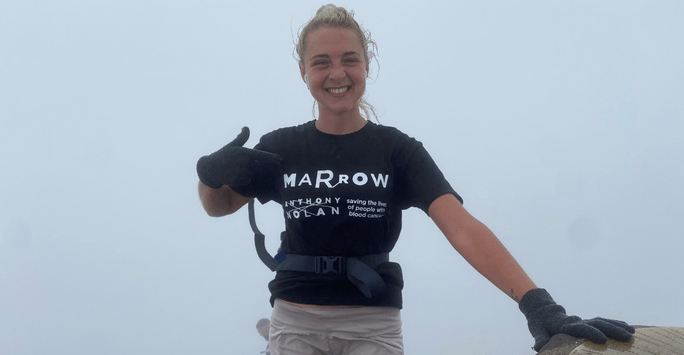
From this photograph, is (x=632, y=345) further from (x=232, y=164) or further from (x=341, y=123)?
(x=232, y=164)

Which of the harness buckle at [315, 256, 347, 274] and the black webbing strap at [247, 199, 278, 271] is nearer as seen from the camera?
the harness buckle at [315, 256, 347, 274]

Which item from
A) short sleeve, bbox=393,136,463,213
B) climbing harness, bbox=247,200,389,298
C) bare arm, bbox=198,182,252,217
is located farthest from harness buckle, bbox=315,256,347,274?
A: bare arm, bbox=198,182,252,217

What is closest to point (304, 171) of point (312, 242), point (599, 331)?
point (312, 242)

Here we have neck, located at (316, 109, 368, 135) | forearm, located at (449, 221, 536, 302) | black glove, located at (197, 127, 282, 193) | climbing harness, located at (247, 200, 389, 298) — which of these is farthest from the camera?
neck, located at (316, 109, 368, 135)

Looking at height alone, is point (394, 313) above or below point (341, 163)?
below

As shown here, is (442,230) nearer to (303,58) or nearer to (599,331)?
(599,331)

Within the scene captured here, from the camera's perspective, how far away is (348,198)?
5.56ft

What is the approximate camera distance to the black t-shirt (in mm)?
1690

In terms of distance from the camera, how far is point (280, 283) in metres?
1.78

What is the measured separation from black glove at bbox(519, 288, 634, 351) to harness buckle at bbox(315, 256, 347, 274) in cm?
57

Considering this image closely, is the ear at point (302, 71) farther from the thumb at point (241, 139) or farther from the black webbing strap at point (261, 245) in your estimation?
the black webbing strap at point (261, 245)

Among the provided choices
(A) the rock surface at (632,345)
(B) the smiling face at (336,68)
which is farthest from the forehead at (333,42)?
(A) the rock surface at (632,345)

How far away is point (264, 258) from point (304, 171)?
36 cm

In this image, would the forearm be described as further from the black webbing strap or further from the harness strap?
the black webbing strap
